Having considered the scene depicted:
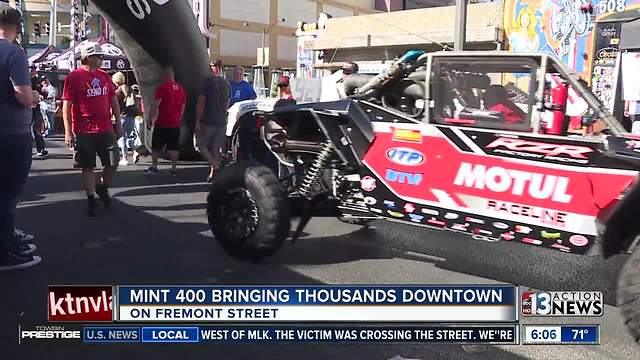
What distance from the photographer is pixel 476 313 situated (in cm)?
339

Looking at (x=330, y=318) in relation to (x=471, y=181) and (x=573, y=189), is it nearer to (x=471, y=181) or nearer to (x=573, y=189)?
(x=471, y=181)

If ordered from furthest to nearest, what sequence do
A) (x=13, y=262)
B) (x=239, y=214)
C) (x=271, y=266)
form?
(x=239, y=214) → (x=271, y=266) → (x=13, y=262)

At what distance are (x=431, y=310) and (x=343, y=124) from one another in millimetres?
1792

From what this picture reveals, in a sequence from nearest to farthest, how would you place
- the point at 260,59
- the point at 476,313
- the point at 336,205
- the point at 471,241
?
the point at 476,313 → the point at 336,205 → the point at 471,241 → the point at 260,59

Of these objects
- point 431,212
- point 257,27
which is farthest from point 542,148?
point 257,27

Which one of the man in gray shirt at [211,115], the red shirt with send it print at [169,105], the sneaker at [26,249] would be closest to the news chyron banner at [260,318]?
the sneaker at [26,249]

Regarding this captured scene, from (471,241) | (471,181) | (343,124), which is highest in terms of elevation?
(343,124)

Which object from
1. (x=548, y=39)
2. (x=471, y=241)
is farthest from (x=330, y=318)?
(x=548, y=39)

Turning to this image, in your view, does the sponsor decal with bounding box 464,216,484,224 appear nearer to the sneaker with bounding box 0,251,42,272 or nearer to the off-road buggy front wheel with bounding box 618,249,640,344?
the off-road buggy front wheel with bounding box 618,249,640,344

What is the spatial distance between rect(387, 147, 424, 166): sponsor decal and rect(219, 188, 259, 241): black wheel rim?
47.8 inches

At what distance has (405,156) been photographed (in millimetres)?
4379

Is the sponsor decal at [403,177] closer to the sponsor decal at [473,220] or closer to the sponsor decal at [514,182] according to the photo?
the sponsor decal at [514,182]

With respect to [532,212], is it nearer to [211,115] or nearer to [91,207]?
[91,207]

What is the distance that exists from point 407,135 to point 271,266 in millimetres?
1599
